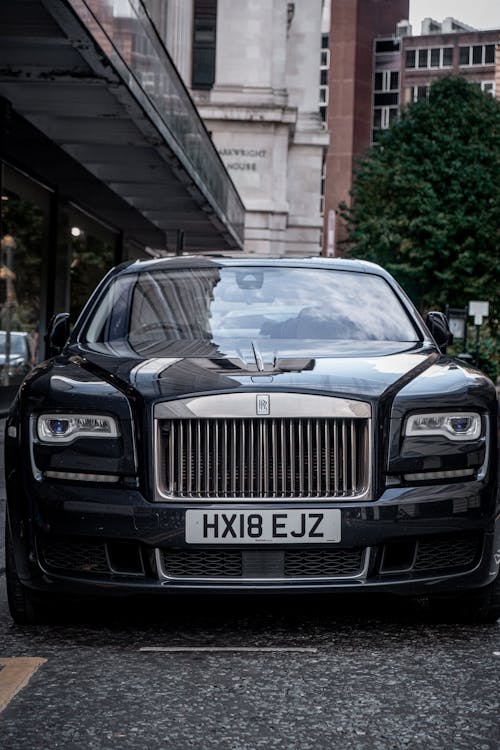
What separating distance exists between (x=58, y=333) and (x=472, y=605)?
234 centimetres

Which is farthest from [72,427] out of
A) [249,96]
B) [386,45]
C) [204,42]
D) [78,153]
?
[386,45]

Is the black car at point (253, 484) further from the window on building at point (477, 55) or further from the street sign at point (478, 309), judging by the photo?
the window on building at point (477, 55)

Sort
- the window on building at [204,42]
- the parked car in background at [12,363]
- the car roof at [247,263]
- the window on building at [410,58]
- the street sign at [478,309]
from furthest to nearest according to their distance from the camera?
1. the window on building at [410,58]
2. the window on building at [204,42]
3. the street sign at [478,309]
4. the parked car in background at [12,363]
5. the car roof at [247,263]

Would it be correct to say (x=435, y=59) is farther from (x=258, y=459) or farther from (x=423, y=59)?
(x=258, y=459)

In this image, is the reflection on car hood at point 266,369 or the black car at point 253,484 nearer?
the black car at point 253,484

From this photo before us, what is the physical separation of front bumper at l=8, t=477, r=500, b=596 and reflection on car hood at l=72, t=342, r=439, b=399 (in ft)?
1.33

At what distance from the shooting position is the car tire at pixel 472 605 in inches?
200

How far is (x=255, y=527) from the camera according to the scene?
4.71 metres

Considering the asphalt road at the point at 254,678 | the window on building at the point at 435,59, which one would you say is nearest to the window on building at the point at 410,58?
the window on building at the point at 435,59

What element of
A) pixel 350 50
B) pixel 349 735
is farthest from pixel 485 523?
pixel 350 50

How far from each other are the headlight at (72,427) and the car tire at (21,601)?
457mm

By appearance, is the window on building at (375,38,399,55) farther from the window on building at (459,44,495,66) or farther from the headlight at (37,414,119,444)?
the headlight at (37,414,119,444)

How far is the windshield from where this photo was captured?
6.01 meters

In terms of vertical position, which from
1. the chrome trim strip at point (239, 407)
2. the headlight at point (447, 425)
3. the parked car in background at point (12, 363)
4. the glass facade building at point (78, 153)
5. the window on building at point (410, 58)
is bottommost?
the parked car in background at point (12, 363)
